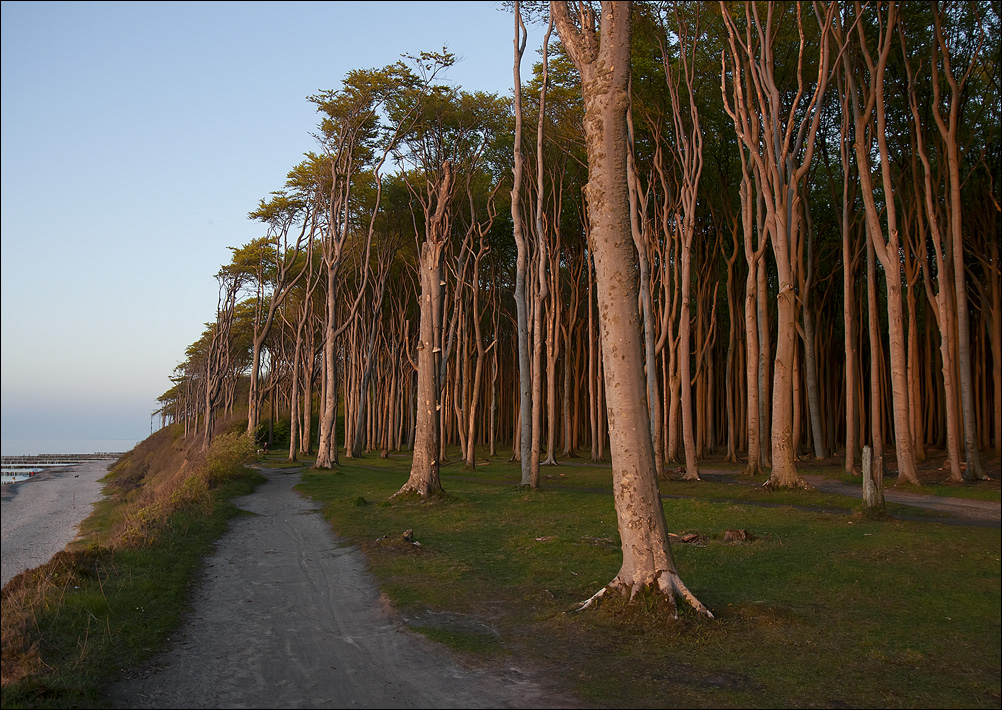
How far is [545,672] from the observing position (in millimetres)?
5762

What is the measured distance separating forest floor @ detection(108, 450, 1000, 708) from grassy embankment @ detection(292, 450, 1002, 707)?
1.24ft

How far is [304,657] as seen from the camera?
614 cm

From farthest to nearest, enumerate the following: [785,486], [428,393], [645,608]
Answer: [428,393] → [785,486] → [645,608]

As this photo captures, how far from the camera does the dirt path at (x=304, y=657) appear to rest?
5.21 meters

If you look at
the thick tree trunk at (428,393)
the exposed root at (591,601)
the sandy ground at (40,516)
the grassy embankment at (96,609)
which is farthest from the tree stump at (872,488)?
the sandy ground at (40,516)

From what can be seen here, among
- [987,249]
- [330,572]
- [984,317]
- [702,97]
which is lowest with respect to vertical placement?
[330,572]

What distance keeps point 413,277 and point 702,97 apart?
1806 centimetres

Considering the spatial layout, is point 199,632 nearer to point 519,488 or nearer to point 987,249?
point 519,488

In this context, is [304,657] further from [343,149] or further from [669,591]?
[343,149]

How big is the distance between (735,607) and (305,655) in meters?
4.20

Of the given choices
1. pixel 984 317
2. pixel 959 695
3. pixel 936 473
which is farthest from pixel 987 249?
pixel 959 695

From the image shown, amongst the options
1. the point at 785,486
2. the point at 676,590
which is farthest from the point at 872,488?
the point at 676,590

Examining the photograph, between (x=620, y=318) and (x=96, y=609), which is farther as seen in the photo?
(x=620, y=318)

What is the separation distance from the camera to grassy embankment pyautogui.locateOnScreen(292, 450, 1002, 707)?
5.37 meters
